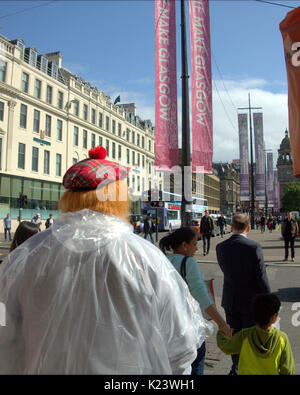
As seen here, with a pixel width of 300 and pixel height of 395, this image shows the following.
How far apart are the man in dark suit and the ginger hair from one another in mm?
2024

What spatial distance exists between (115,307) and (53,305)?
0.25 meters

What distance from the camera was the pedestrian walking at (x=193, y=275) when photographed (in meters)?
2.52

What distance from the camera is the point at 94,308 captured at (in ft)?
4.09

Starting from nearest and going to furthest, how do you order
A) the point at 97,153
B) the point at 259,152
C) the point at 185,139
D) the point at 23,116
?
1. the point at 97,153
2. the point at 185,139
3. the point at 259,152
4. the point at 23,116

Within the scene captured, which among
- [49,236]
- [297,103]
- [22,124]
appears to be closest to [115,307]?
[49,236]

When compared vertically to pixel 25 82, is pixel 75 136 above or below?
below

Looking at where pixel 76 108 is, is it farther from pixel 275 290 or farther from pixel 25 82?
pixel 275 290

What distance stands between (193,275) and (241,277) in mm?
780

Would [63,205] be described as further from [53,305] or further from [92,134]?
[92,134]

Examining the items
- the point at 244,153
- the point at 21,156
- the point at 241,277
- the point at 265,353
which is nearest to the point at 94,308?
the point at 265,353

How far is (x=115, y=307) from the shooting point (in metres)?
1.25

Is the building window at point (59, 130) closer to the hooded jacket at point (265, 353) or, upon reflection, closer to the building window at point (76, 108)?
the building window at point (76, 108)

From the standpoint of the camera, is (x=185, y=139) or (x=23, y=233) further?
(x=185, y=139)

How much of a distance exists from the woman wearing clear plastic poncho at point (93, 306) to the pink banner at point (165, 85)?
671 cm
